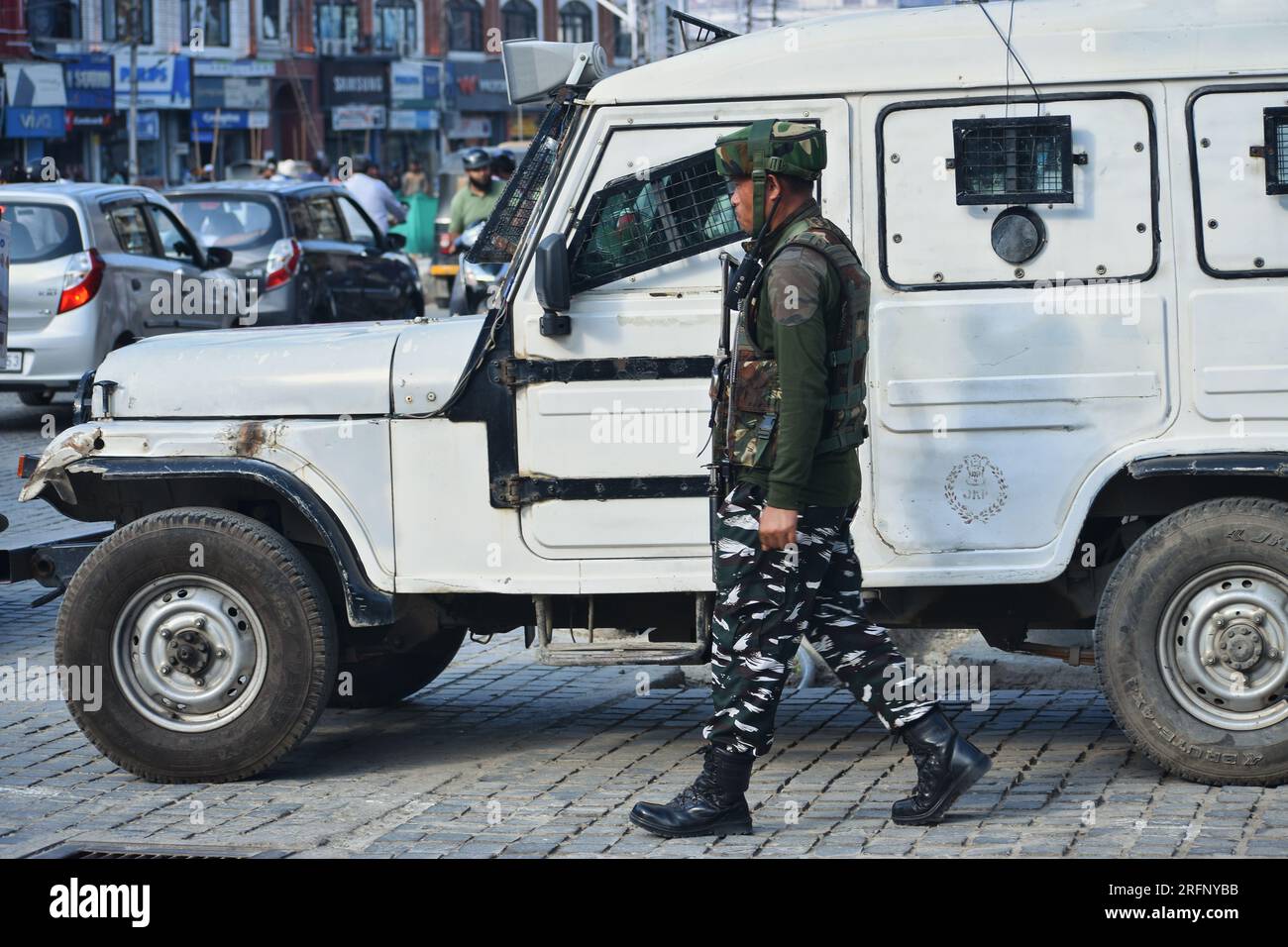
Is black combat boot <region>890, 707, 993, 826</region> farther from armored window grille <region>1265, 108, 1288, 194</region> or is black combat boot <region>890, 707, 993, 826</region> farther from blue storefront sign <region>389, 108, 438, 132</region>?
blue storefront sign <region>389, 108, 438, 132</region>

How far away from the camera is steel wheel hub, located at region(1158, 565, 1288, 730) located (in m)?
5.89

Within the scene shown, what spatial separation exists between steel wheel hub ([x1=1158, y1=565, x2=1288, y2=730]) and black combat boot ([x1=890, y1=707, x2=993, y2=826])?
0.74 metres

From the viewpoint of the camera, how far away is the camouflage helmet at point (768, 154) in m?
5.36

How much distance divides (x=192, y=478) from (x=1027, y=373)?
8.38 feet

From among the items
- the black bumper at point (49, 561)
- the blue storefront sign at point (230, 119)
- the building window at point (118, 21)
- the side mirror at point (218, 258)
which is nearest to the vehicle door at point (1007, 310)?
the black bumper at point (49, 561)

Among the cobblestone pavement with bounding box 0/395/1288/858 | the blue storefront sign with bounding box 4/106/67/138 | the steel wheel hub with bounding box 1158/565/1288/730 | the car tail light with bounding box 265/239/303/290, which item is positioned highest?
the blue storefront sign with bounding box 4/106/67/138

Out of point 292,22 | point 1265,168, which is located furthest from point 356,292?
point 292,22

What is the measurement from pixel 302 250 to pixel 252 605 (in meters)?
12.5

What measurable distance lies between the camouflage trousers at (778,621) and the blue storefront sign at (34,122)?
4347 centimetres

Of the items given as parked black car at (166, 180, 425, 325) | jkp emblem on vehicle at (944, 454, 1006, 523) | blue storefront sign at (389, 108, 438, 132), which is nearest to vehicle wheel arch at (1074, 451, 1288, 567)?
jkp emblem on vehicle at (944, 454, 1006, 523)

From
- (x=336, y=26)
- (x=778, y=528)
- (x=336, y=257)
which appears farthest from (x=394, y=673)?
(x=336, y=26)

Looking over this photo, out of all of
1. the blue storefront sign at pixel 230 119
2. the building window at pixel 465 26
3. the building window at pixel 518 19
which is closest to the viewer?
the blue storefront sign at pixel 230 119

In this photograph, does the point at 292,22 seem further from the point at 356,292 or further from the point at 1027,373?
the point at 1027,373

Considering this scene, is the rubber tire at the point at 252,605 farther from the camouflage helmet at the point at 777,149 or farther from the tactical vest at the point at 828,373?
the camouflage helmet at the point at 777,149
